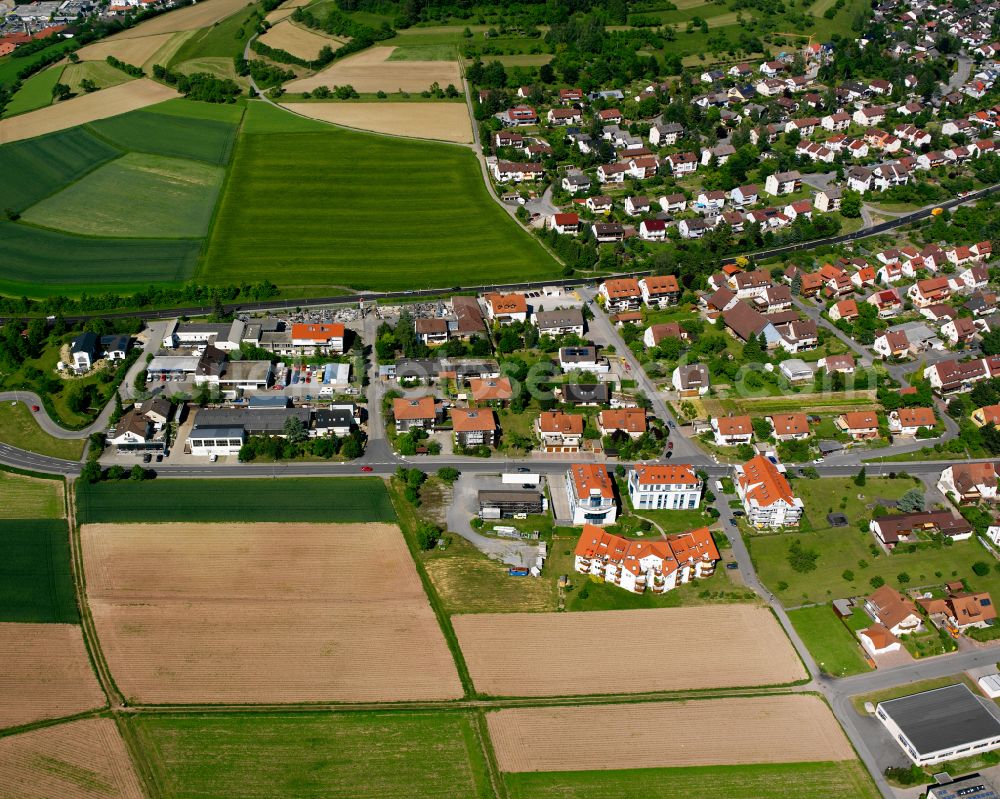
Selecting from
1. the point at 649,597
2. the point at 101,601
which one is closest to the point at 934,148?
the point at 649,597

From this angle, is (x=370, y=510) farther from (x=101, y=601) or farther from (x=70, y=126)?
(x=70, y=126)

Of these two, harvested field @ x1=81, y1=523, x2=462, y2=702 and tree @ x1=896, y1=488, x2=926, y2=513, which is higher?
tree @ x1=896, y1=488, x2=926, y2=513

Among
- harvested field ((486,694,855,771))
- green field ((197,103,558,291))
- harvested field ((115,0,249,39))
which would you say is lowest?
harvested field ((486,694,855,771))

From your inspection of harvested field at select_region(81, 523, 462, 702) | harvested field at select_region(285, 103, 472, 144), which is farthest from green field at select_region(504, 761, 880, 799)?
harvested field at select_region(285, 103, 472, 144)

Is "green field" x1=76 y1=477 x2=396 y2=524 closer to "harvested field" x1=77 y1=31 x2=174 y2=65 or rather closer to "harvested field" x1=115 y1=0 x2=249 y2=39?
"harvested field" x1=77 y1=31 x2=174 y2=65

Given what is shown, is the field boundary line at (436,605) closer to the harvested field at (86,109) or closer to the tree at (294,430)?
the tree at (294,430)

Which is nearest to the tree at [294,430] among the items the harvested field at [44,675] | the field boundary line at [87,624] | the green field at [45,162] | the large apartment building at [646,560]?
the field boundary line at [87,624]

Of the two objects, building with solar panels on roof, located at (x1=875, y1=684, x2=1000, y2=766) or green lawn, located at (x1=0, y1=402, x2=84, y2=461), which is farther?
green lawn, located at (x1=0, y1=402, x2=84, y2=461)
